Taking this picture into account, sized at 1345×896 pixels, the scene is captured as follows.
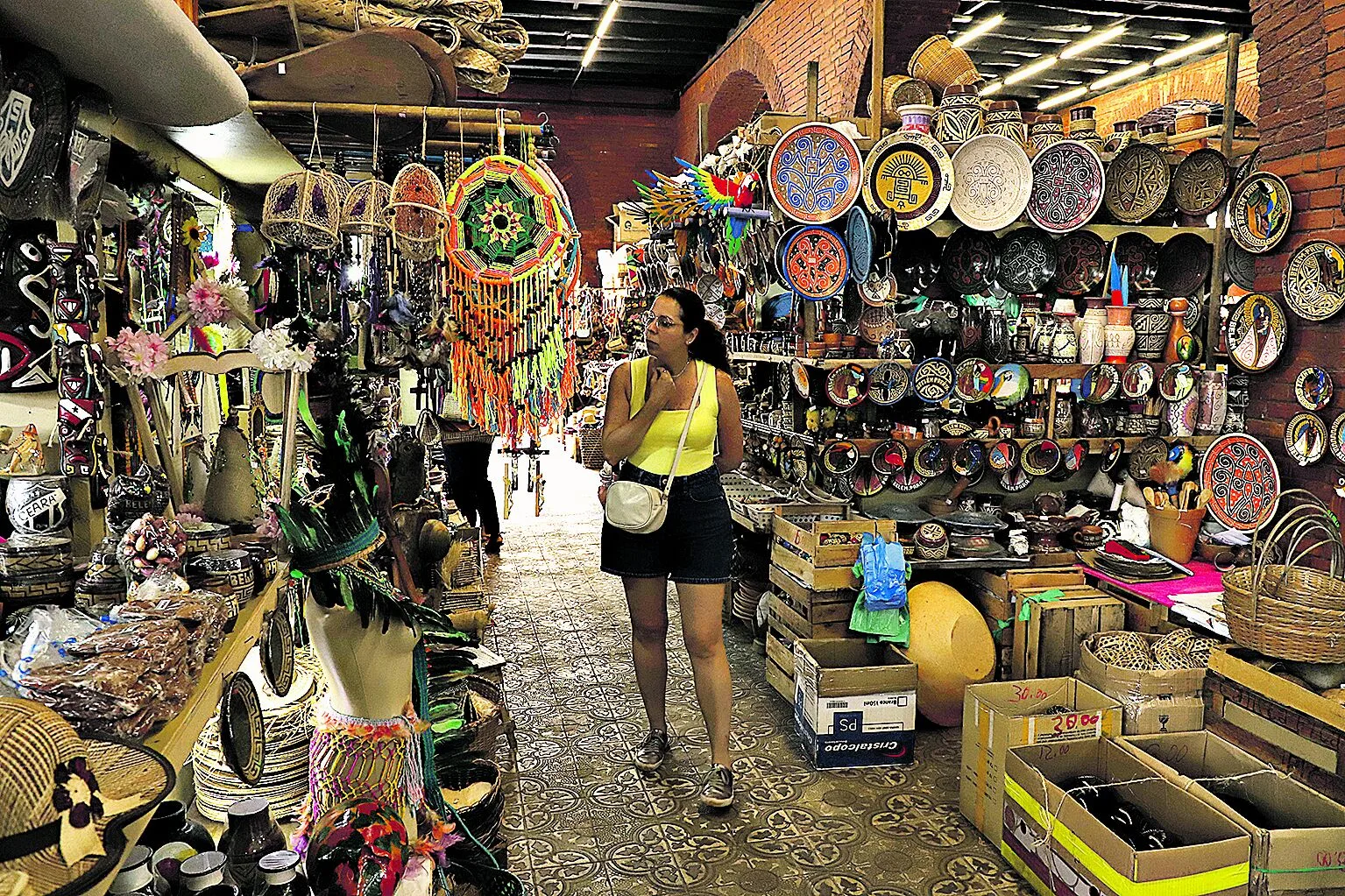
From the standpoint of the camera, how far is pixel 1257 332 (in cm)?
422

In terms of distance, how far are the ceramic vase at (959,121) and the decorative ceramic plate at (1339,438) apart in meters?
1.87

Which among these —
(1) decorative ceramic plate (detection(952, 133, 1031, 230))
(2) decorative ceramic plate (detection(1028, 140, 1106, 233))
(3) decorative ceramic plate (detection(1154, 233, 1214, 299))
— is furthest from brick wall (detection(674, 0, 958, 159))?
(3) decorative ceramic plate (detection(1154, 233, 1214, 299))

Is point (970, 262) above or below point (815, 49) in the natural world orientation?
below

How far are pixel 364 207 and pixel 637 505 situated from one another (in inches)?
45.8

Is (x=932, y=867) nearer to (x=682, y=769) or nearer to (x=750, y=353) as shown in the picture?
Result: (x=682, y=769)

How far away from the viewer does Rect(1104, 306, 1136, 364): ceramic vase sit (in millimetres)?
4598

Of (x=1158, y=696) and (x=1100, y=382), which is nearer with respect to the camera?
(x=1158, y=696)

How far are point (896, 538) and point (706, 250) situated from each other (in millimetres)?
2169

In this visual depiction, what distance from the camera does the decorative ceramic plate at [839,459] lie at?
14.8 ft

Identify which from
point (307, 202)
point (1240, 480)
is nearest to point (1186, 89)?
point (1240, 480)

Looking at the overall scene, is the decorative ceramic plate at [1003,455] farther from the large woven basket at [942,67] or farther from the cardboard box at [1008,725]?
the large woven basket at [942,67]

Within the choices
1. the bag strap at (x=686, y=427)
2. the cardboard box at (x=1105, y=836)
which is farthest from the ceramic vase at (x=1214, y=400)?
the bag strap at (x=686, y=427)

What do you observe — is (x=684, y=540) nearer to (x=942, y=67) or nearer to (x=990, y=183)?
(x=990, y=183)

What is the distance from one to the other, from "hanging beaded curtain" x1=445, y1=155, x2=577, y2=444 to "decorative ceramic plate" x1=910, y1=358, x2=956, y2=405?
5.92 ft
